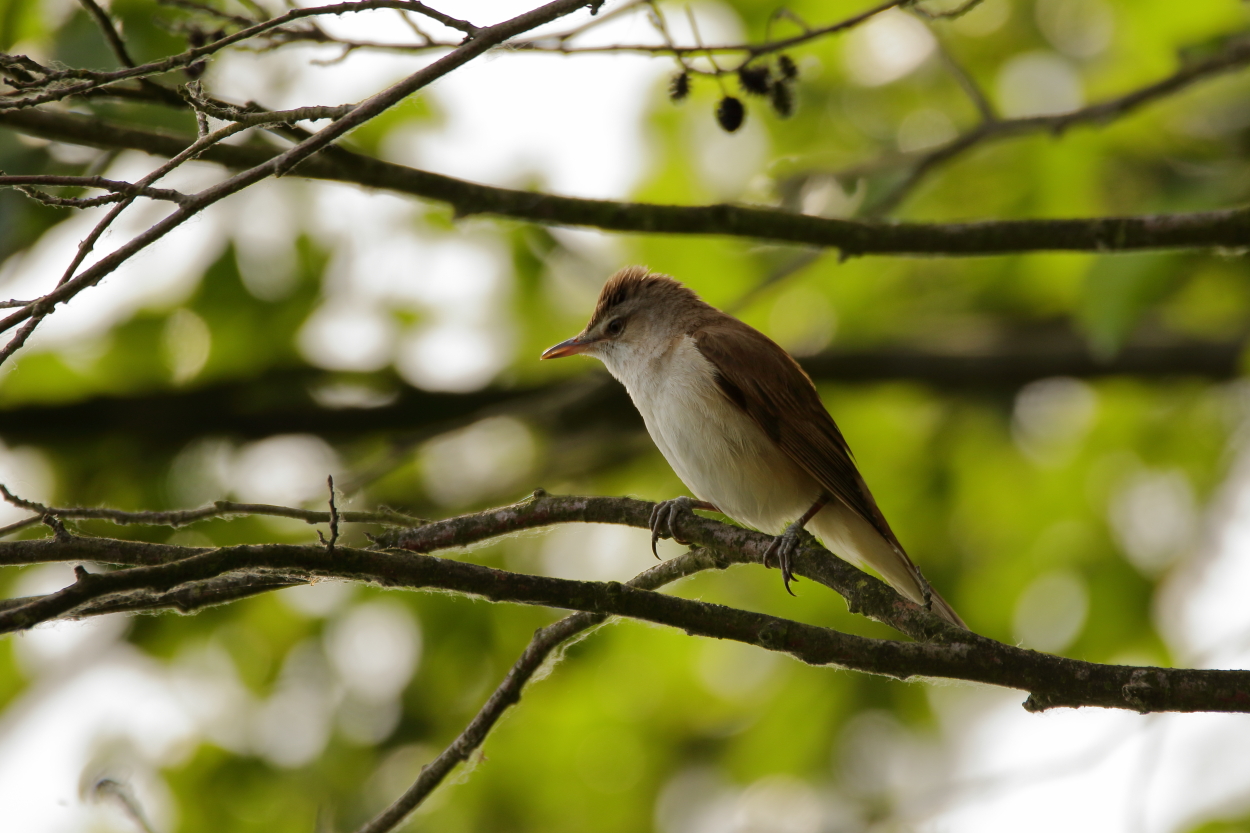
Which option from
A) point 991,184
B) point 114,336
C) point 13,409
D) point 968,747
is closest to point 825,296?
point 991,184

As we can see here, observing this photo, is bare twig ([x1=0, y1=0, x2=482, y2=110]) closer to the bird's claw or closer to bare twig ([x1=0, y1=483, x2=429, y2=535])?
bare twig ([x1=0, y1=483, x2=429, y2=535])

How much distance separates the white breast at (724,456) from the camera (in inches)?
201

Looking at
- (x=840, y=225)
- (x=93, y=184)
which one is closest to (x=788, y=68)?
(x=840, y=225)

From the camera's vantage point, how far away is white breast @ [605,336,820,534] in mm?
5113

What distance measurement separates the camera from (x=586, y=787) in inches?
326

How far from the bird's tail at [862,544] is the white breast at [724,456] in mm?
139

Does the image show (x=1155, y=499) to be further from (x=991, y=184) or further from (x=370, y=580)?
(x=370, y=580)

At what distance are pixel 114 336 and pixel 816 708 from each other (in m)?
5.45

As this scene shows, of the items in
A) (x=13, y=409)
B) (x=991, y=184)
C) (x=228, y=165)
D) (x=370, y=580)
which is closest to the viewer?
(x=370, y=580)

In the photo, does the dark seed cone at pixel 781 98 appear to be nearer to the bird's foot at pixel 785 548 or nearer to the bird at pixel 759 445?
the bird at pixel 759 445

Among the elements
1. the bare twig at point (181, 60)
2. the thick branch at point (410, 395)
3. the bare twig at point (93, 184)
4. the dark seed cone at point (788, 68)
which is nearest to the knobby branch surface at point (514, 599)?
the bare twig at point (93, 184)

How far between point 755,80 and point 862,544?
83.8 inches

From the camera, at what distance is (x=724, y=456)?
5105mm

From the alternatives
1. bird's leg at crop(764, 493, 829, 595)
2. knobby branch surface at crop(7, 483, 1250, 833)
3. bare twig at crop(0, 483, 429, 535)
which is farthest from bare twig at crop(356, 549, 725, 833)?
bare twig at crop(0, 483, 429, 535)
